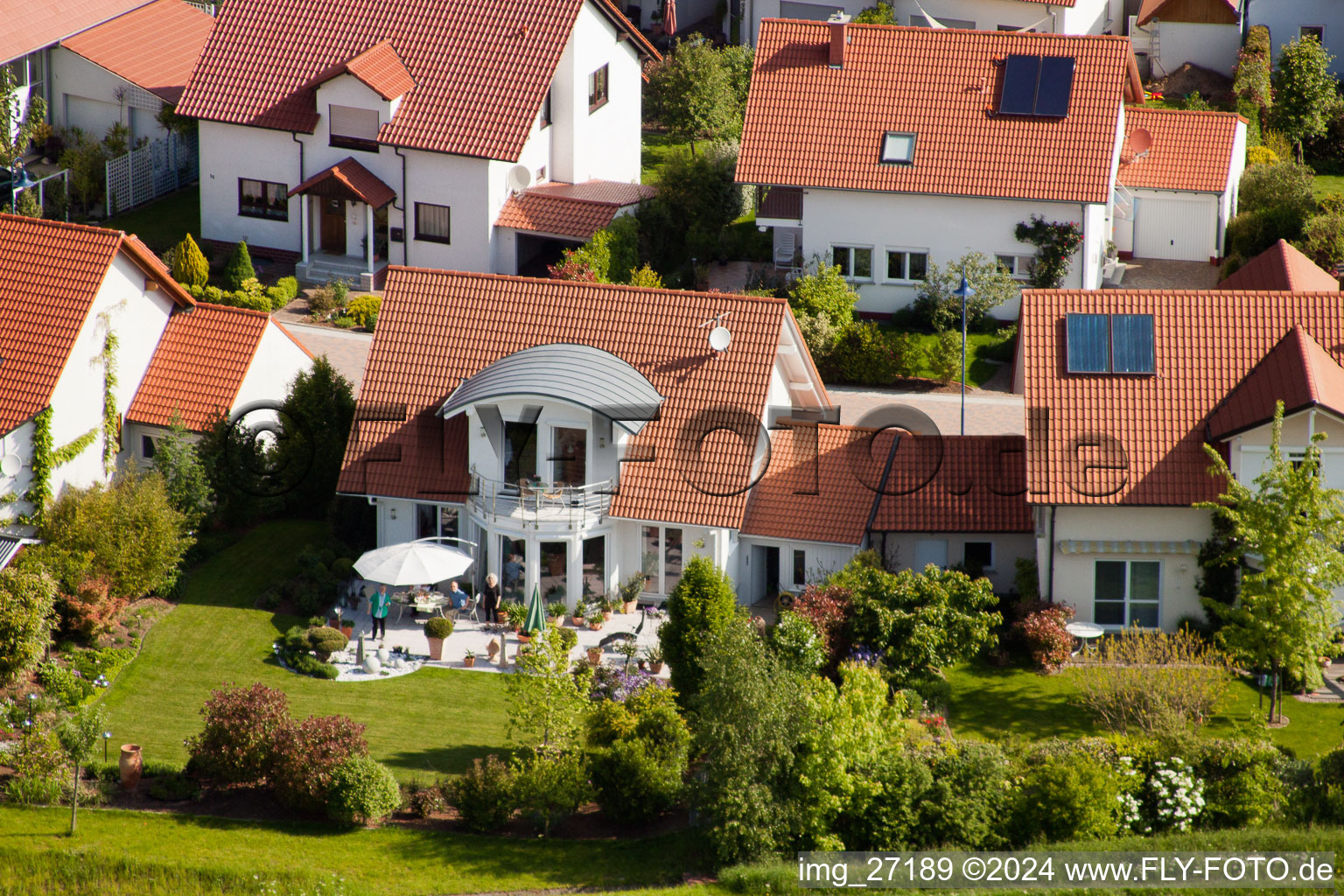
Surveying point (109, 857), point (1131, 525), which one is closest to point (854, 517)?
point (1131, 525)

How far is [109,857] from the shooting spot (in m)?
35.5

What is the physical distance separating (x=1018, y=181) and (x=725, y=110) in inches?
602

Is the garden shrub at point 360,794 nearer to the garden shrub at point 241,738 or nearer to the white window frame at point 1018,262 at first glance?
the garden shrub at point 241,738

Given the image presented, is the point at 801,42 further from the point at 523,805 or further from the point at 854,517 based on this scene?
the point at 523,805

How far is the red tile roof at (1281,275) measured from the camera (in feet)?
166

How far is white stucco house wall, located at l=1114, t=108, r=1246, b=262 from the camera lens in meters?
61.7

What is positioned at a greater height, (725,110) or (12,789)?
(725,110)

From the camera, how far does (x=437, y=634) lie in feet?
146

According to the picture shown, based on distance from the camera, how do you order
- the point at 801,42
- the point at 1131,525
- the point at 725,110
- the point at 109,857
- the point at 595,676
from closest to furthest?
the point at 109,857
the point at 595,676
the point at 1131,525
the point at 801,42
the point at 725,110

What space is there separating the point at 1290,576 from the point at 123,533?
84.4ft

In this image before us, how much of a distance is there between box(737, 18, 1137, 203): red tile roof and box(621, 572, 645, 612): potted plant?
17.0 metres

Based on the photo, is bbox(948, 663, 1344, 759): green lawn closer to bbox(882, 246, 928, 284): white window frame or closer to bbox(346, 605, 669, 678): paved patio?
bbox(346, 605, 669, 678): paved patio

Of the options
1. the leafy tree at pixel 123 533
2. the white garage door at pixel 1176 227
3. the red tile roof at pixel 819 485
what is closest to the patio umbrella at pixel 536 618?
the red tile roof at pixel 819 485

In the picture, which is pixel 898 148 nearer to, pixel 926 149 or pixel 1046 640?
pixel 926 149
